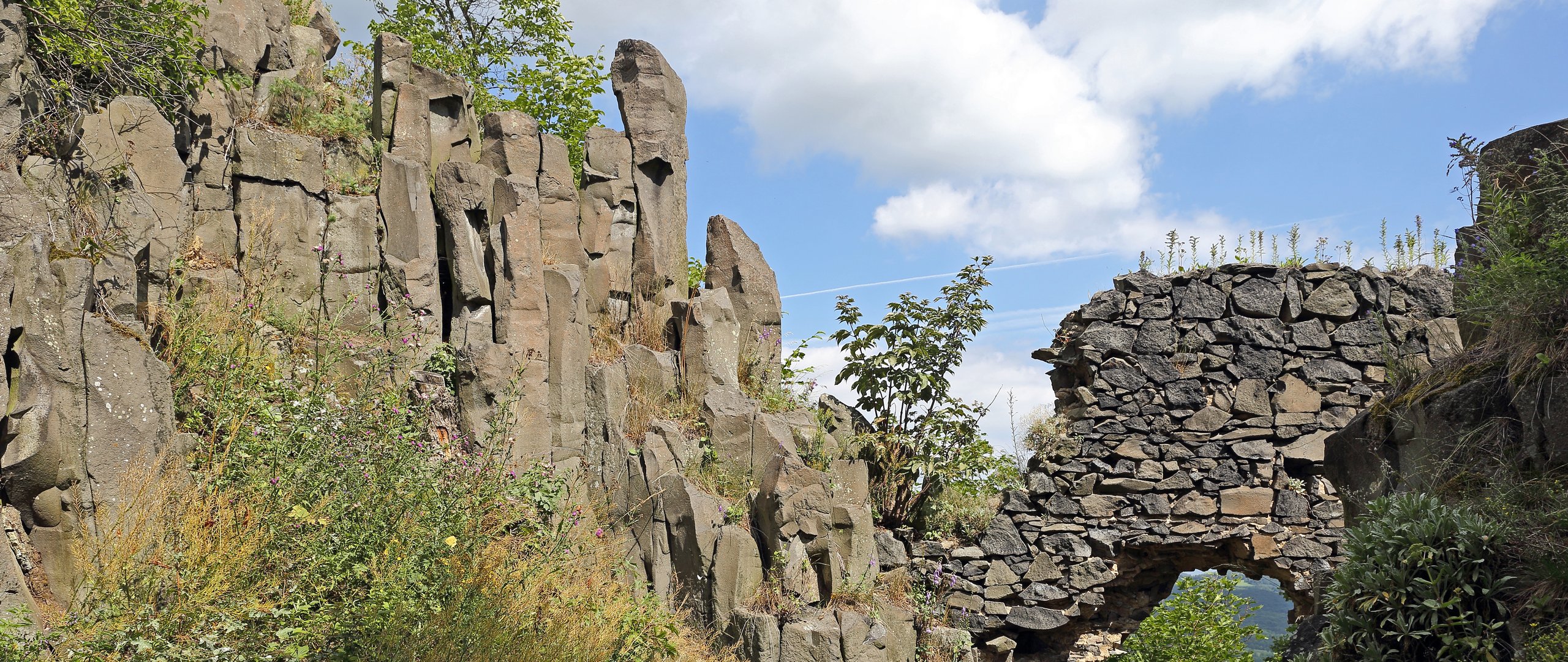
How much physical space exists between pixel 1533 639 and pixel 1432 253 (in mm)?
8621

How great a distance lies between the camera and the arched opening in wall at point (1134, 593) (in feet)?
34.5

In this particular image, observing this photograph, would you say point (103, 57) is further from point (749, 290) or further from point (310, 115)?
point (749, 290)

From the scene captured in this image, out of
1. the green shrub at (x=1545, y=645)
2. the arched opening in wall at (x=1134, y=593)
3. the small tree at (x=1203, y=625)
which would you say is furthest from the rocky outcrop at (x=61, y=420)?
the arched opening in wall at (x=1134, y=593)

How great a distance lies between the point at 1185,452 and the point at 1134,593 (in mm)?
1763

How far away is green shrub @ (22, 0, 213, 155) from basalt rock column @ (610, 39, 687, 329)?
415 cm

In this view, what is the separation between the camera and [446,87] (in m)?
9.83

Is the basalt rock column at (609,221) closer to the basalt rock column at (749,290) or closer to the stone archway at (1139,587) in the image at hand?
the basalt rock column at (749,290)

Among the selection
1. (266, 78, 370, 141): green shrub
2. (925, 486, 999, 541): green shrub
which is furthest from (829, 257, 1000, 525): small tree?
(266, 78, 370, 141): green shrub

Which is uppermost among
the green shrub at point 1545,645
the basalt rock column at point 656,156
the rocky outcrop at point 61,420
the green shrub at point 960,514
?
the basalt rock column at point 656,156

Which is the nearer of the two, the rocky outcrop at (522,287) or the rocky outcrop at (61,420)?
the rocky outcrop at (61,420)

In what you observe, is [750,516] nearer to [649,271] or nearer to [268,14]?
[649,271]

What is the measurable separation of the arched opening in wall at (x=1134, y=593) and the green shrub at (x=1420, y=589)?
18.5ft

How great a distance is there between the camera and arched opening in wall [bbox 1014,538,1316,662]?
10508 millimetres

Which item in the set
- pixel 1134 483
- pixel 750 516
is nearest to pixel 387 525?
pixel 750 516
